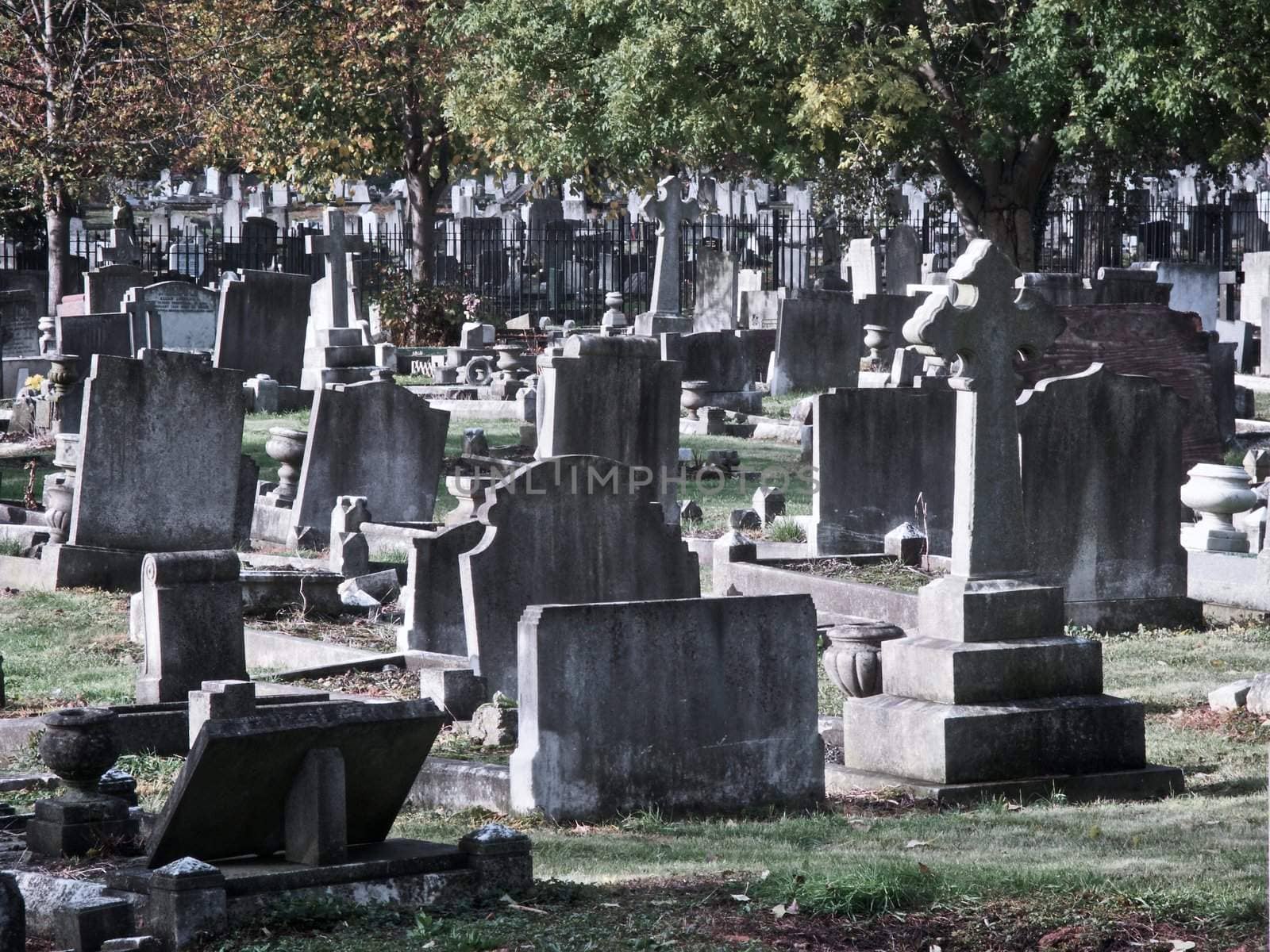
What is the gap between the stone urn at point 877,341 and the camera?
24.3 m

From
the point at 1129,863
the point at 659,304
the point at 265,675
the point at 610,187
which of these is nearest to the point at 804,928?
the point at 1129,863

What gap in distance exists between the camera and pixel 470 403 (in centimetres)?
2312

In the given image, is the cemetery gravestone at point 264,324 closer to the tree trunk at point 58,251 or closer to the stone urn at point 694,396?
the stone urn at point 694,396

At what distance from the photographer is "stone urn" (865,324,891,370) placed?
2433 centimetres

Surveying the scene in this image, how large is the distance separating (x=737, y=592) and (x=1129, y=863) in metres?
6.47

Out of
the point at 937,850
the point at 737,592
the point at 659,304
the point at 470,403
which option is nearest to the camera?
the point at 937,850

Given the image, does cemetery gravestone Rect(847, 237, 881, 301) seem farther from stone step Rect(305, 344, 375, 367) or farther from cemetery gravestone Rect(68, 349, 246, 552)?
cemetery gravestone Rect(68, 349, 246, 552)

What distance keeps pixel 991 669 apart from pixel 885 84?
2004 cm

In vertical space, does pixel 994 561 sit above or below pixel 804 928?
above

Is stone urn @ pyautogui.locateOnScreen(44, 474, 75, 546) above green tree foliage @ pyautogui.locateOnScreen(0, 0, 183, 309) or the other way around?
the other way around

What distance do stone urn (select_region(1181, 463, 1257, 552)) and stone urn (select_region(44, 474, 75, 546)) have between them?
8000 millimetres

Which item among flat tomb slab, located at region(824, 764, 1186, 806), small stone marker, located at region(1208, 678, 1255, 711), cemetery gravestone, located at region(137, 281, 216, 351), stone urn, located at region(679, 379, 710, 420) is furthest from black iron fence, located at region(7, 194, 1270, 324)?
flat tomb slab, located at region(824, 764, 1186, 806)

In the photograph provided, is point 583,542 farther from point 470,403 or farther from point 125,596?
point 470,403

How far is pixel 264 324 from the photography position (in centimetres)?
2392
